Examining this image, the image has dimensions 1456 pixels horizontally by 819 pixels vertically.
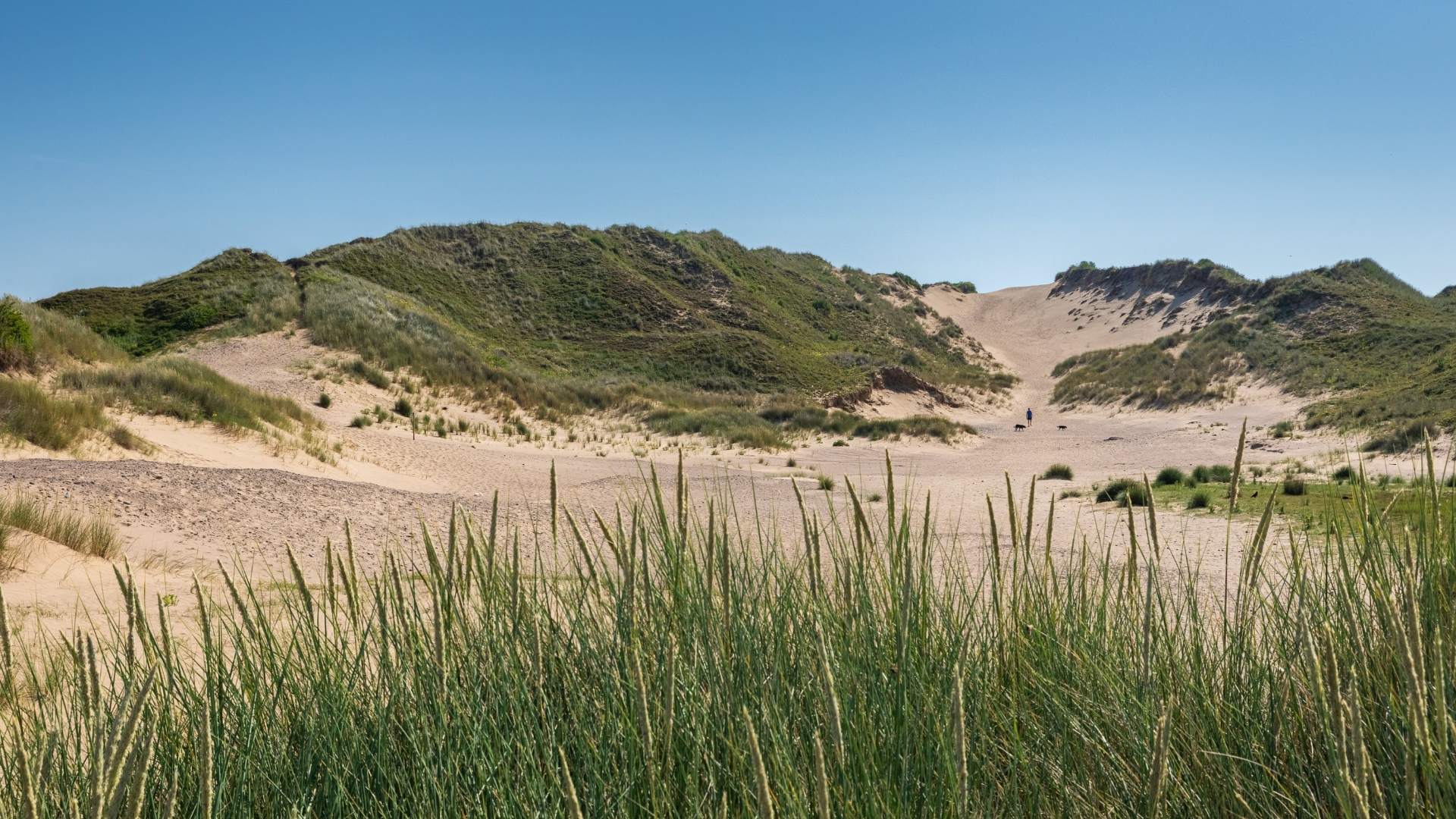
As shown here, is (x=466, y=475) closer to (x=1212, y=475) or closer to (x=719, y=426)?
(x=719, y=426)

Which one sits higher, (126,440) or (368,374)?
(368,374)

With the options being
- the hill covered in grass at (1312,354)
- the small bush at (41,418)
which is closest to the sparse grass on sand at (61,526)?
the small bush at (41,418)

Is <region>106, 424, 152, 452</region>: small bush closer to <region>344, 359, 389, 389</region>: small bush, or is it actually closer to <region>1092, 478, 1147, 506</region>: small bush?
<region>1092, 478, 1147, 506</region>: small bush

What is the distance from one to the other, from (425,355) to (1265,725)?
102 feet

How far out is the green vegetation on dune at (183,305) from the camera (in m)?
31.7

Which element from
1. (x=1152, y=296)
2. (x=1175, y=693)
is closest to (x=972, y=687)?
(x=1175, y=693)

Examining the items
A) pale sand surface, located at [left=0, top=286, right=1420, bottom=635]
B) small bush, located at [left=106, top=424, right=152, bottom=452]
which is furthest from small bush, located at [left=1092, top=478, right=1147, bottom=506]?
small bush, located at [left=106, top=424, right=152, bottom=452]

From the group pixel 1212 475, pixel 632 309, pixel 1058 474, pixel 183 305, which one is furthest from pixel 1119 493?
pixel 632 309

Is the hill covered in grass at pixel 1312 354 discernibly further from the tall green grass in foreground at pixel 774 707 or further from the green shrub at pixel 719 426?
the tall green grass in foreground at pixel 774 707

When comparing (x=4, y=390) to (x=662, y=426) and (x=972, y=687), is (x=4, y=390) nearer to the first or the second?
(x=972, y=687)

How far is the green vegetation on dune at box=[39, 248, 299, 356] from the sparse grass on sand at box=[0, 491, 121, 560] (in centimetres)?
2564

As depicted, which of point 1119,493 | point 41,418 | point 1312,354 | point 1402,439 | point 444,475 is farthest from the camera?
point 1312,354

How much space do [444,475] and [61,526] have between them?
10.2 meters

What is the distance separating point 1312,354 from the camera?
39.5 m
